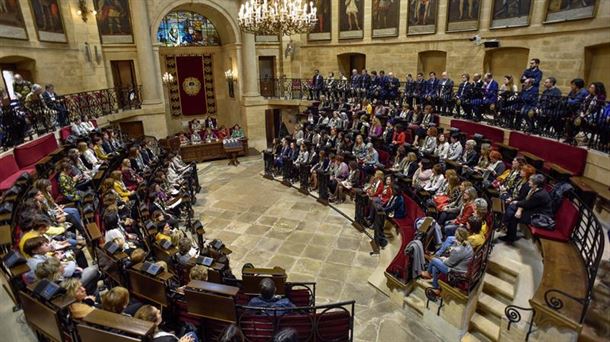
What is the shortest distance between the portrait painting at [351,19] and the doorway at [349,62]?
3.18 ft

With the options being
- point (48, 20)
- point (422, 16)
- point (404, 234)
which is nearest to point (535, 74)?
point (404, 234)

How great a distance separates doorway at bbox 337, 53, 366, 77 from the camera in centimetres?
1603

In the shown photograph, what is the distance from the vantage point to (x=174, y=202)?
318 inches

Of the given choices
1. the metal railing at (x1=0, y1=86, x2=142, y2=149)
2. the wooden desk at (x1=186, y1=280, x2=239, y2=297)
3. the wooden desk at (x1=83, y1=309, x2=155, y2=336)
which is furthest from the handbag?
the metal railing at (x1=0, y1=86, x2=142, y2=149)

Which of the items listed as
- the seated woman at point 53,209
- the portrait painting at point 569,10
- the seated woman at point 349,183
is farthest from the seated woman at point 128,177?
the portrait painting at point 569,10

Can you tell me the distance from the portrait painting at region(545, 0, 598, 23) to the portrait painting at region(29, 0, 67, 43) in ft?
48.9

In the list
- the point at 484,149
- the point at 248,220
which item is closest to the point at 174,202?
the point at 248,220

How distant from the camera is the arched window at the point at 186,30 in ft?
51.4

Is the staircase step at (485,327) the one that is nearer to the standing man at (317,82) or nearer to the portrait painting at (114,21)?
the standing man at (317,82)

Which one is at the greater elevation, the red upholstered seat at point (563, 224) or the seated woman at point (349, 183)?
the red upholstered seat at point (563, 224)

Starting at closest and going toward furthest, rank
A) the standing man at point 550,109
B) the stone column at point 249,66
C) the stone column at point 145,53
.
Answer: the standing man at point 550,109 → the stone column at point 145,53 → the stone column at point 249,66

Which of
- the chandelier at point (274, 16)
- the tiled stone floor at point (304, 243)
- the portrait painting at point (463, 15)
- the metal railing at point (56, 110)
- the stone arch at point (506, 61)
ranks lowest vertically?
the tiled stone floor at point (304, 243)

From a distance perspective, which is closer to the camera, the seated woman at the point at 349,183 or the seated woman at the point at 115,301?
the seated woman at the point at 115,301

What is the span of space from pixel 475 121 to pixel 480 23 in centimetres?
447
